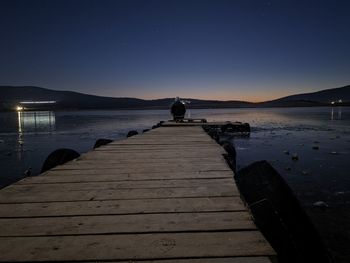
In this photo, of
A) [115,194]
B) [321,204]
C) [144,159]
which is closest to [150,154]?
[144,159]

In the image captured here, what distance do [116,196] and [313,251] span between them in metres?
2.48

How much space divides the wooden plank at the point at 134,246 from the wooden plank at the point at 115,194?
995 mm

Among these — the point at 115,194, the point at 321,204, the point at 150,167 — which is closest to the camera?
the point at 115,194

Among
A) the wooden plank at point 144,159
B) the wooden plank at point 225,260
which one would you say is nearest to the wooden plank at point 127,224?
the wooden plank at point 225,260

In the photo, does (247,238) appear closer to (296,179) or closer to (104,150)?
(104,150)

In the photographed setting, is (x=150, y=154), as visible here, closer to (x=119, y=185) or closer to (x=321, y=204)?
(x=119, y=185)

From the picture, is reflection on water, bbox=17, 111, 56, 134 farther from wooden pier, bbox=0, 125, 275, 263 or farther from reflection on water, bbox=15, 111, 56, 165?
wooden pier, bbox=0, 125, 275, 263

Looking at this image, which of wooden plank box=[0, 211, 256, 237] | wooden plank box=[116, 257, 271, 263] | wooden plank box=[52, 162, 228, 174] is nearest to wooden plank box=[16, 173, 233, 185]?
wooden plank box=[52, 162, 228, 174]

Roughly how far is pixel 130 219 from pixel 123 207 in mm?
350

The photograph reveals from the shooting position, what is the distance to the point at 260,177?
462 centimetres

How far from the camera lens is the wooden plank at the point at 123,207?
9.33 feet

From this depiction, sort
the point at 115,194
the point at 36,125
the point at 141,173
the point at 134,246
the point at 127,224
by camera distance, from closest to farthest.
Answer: the point at 134,246
the point at 127,224
the point at 115,194
the point at 141,173
the point at 36,125

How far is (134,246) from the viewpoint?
2156mm

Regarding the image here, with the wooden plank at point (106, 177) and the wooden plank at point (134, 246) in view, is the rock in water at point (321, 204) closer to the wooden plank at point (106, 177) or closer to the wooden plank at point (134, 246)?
the wooden plank at point (106, 177)
